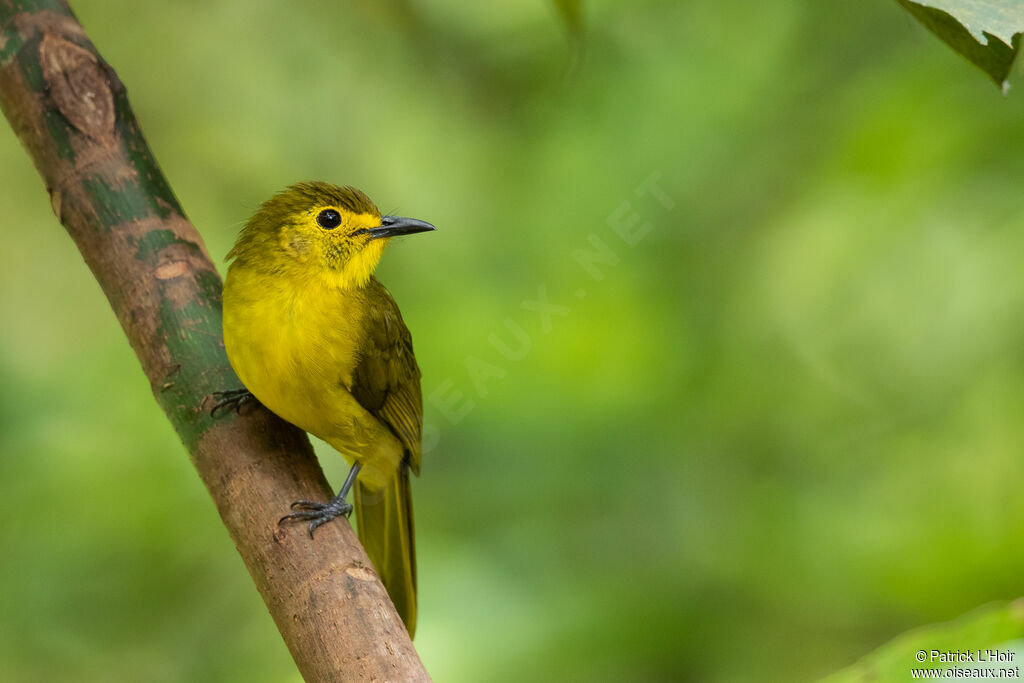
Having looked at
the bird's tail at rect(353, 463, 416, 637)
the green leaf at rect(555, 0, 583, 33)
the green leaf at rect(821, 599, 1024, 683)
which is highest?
the green leaf at rect(555, 0, 583, 33)

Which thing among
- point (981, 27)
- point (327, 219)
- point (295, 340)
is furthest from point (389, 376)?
point (981, 27)

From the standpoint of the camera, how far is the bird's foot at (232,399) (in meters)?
2.41

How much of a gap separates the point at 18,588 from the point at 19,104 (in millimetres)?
1973

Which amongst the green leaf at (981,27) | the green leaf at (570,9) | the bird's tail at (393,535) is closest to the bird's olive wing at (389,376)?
the bird's tail at (393,535)

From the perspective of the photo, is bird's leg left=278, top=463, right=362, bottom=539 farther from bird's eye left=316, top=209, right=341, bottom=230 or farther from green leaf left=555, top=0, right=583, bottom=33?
green leaf left=555, top=0, right=583, bottom=33

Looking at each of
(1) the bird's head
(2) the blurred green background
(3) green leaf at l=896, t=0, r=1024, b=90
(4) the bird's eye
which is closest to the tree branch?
(1) the bird's head

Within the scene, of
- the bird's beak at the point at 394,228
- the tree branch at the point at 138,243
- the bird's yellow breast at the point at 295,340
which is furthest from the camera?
the bird's beak at the point at 394,228

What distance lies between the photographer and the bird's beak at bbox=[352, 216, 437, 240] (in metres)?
3.00

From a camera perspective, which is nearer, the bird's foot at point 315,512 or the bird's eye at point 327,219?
the bird's foot at point 315,512

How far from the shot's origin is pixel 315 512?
2.22m

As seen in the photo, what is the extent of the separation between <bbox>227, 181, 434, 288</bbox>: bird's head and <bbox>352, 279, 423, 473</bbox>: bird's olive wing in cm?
13

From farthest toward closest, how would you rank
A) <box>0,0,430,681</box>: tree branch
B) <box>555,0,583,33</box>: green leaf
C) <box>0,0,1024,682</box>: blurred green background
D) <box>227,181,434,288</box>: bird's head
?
<box>0,0,1024,682</box>: blurred green background < <box>227,181,434,288</box>: bird's head < <box>0,0,430,681</box>: tree branch < <box>555,0,583,33</box>: green leaf

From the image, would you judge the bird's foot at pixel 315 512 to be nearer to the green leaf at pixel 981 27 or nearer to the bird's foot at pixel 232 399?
the bird's foot at pixel 232 399

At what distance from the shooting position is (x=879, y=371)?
13.2 feet
